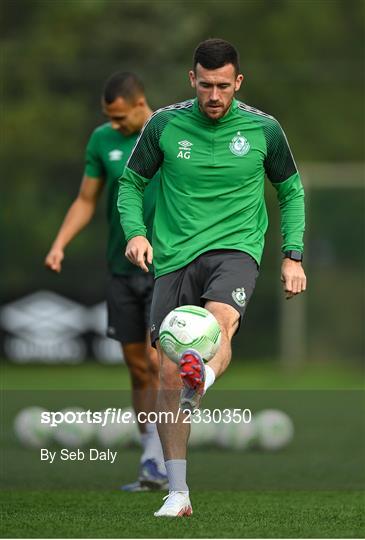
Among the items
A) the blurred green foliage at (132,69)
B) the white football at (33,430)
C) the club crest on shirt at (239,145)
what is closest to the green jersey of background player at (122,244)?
the white football at (33,430)

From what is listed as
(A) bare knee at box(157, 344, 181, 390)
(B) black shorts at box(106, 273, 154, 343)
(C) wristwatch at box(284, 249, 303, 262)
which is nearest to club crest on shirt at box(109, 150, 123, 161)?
(B) black shorts at box(106, 273, 154, 343)

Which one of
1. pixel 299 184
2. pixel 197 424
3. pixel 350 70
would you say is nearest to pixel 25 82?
pixel 350 70

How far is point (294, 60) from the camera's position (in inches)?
1244

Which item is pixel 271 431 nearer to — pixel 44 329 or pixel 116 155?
pixel 116 155

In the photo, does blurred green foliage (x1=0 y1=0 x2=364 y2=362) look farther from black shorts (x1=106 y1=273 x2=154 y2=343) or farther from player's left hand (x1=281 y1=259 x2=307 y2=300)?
player's left hand (x1=281 y1=259 x2=307 y2=300)

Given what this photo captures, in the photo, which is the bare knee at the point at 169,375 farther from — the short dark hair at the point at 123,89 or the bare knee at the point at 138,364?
the short dark hair at the point at 123,89

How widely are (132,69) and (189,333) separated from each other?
62.9 feet


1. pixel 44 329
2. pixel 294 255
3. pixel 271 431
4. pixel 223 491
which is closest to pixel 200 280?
pixel 294 255

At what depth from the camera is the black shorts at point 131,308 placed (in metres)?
9.05

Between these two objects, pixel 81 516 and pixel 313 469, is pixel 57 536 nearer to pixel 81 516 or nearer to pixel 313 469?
pixel 81 516

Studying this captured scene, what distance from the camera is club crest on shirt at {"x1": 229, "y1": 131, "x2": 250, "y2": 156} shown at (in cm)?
716

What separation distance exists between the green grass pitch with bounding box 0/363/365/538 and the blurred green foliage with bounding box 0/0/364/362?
6150mm

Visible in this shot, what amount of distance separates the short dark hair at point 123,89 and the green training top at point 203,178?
1568 mm

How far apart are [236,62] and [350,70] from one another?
21009mm
